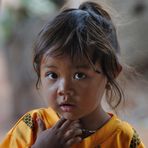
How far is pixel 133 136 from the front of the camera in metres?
1.34

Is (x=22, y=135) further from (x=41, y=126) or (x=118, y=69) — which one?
(x=118, y=69)

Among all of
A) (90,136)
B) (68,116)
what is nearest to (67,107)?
(68,116)

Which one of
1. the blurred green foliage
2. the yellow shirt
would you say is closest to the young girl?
the yellow shirt

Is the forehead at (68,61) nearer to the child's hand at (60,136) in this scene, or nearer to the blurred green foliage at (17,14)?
the child's hand at (60,136)

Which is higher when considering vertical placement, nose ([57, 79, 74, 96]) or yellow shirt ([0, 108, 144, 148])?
nose ([57, 79, 74, 96])

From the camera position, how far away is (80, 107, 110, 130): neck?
1.33 meters

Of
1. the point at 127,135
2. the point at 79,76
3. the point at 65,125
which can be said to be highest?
the point at 79,76

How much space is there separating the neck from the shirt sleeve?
14 cm

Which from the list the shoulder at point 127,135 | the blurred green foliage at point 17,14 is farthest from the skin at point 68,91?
the blurred green foliage at point 17,14

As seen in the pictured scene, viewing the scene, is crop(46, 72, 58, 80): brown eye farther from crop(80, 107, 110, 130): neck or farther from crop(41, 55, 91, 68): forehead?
crop(80, 107, 110, 130): neck

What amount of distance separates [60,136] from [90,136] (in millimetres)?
114

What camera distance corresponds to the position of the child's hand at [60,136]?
121cm

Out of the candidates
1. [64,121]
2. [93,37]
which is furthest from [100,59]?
[64,121]

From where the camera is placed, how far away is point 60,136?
1219 millimetres
